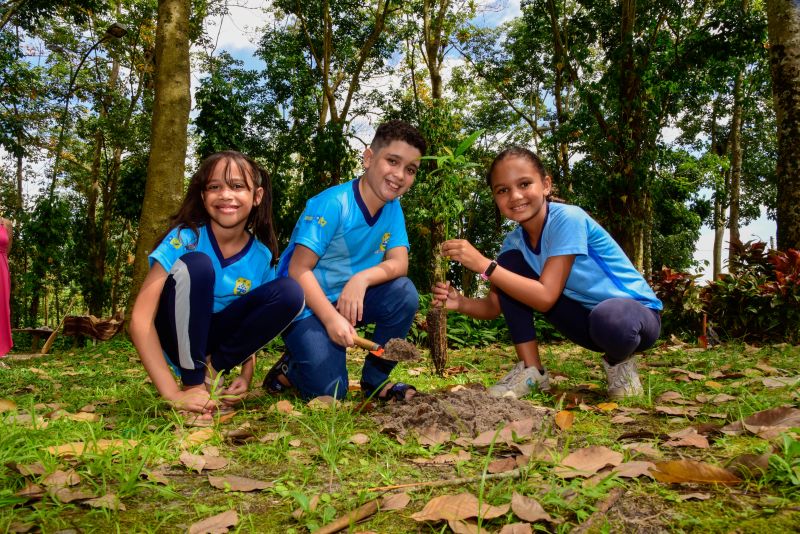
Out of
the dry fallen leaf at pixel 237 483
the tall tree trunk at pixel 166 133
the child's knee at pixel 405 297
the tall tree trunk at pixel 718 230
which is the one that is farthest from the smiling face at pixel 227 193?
the tall tree trunk at pixel 718 230

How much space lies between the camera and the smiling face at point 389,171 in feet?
9.33

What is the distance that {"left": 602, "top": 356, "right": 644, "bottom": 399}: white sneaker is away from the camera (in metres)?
2.78

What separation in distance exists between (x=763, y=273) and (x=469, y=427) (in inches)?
206

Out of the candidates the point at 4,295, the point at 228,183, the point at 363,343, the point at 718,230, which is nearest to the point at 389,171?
the point at 228,183

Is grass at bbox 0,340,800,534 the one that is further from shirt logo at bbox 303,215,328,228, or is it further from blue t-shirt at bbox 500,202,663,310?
shirt logo at bbox 303,215,328,228

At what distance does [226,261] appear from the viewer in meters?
2.75

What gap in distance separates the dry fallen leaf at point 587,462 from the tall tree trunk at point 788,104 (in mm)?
5717

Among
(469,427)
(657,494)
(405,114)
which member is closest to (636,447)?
(657,494)

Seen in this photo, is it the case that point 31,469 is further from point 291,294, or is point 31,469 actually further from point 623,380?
point 623,380

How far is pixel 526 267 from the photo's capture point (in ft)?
10.3

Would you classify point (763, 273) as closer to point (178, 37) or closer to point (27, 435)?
point (27, 435)

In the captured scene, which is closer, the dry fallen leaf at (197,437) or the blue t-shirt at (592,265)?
the dry fallen leaf at (197,437)

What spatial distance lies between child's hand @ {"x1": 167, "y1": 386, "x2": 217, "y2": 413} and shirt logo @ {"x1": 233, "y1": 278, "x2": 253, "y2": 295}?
0.58 meters

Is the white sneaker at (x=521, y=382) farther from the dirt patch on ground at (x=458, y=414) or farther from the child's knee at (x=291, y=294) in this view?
the child's knee at (x=291, y=294)
